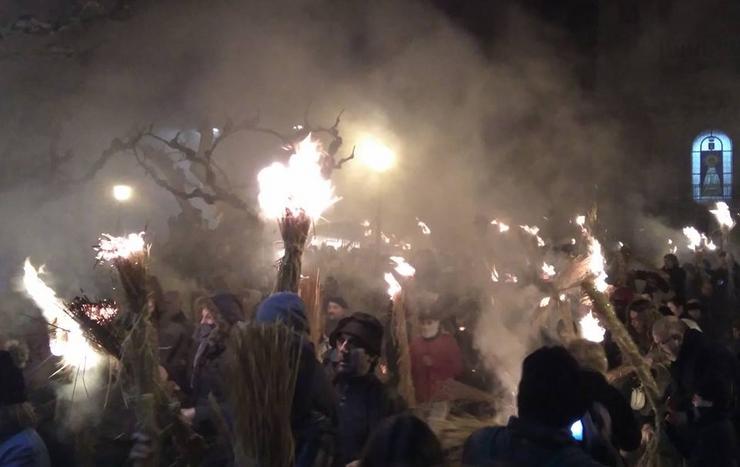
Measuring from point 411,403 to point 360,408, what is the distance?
1.25 meters

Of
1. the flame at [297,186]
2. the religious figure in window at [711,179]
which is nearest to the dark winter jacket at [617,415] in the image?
the flame at [297,186]

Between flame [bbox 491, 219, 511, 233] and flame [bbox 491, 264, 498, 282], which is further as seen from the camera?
flame [bbox 491, 219, 511, 233]

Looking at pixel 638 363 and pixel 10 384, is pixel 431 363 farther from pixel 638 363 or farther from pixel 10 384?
pixel 10 384

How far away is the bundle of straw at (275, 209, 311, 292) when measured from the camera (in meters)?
3.31

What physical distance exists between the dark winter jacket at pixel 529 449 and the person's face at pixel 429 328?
8.56 ft

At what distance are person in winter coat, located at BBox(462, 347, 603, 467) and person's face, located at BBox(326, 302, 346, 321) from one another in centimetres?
277

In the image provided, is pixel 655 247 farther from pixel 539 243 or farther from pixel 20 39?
pixel 20 39

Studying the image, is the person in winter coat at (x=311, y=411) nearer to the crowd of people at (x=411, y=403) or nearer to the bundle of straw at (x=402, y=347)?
the crowd of people at (x=411, y=403)

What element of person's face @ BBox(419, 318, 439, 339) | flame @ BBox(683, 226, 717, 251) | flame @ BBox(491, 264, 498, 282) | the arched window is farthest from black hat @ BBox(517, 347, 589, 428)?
the arched window

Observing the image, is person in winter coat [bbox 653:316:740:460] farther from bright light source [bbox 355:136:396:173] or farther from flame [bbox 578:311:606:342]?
bright light source [bbox 355:136:396:173]

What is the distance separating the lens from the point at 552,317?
4.75 m

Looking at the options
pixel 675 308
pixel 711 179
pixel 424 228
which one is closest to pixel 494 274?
pixel 675 308

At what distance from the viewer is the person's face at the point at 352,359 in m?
2.94

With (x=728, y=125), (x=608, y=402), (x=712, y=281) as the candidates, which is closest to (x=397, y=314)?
(x=608, y=402)
